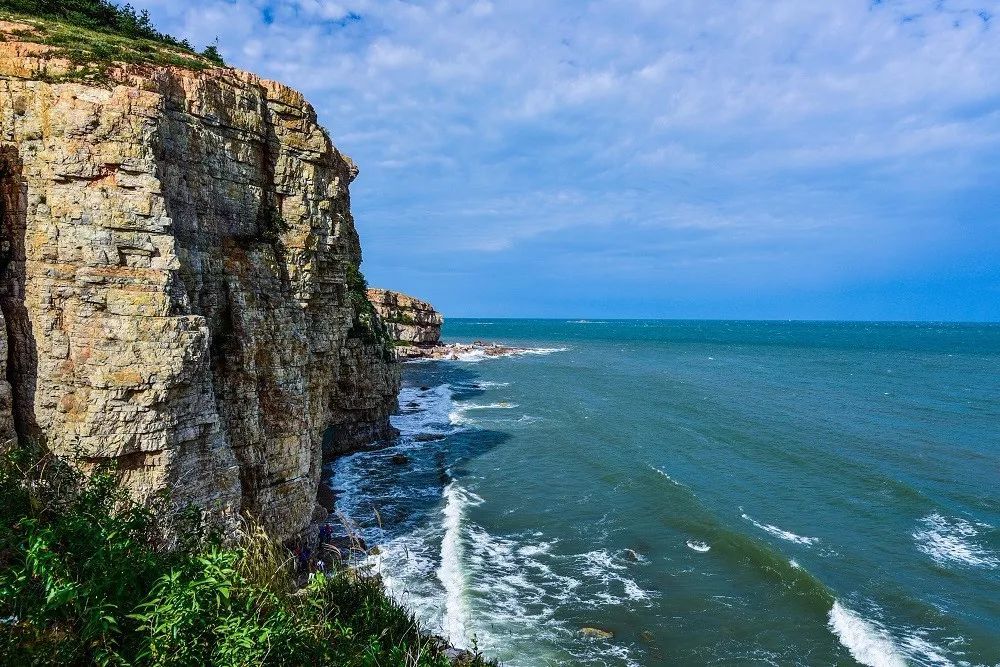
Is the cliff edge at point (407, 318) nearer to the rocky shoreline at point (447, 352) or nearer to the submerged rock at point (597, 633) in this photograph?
the rocky shoreline at point (447, 352)

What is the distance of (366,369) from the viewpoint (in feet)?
113

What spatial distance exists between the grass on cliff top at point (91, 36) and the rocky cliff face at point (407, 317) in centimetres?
5979

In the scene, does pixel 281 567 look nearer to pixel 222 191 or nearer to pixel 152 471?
pixel 152 471

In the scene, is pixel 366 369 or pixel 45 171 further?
pixel 366 369

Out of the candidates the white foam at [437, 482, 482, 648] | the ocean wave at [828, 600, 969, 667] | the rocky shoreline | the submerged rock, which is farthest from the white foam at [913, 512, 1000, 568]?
the rocky shoreline

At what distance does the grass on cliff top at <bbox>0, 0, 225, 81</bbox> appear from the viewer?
15123 millimetres

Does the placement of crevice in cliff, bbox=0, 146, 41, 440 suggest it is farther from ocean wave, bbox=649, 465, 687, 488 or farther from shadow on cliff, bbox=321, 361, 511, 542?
ocean wave, bbox=649, 465, 687, 488

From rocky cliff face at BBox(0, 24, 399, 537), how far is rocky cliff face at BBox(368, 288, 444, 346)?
229ft

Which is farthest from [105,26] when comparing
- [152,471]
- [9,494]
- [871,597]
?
[871,597]

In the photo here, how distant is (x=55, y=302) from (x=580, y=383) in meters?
58.2

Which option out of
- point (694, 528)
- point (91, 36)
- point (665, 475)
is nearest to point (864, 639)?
point (694, 528)

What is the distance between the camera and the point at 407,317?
3669 inches

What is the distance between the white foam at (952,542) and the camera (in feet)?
73.0

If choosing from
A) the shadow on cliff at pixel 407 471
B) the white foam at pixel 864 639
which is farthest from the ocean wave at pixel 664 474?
the white foam at pixel 864 639
